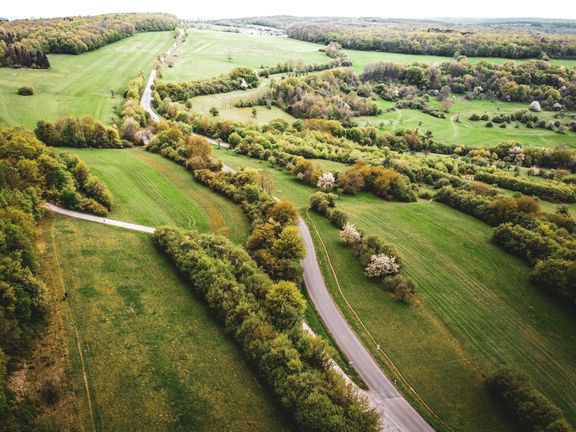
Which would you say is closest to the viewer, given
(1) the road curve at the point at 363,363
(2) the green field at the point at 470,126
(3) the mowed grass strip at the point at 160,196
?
(1) the road curve at the point at 363,363

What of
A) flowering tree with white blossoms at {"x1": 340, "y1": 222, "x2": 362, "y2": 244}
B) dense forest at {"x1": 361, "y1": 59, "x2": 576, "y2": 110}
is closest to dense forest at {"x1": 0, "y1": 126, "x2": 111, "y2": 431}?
flowering tree with white blossoms at {"x1": 340, "y1": 222, "x2": 362, "y2": 244}

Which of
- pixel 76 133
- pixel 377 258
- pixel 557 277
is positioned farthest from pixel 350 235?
pixel 76 133

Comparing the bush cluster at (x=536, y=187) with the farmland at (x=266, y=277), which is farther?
the bush cluster at (x=536, y=187)

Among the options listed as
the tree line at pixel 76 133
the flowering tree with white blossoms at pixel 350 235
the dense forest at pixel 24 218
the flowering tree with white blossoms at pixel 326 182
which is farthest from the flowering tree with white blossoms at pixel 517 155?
→ the tree line at pixel 76 133

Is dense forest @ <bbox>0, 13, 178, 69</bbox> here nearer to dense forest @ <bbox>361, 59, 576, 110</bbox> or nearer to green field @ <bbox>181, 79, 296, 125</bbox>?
green field @ <bbox>181, 79, 296, 125</bbox>

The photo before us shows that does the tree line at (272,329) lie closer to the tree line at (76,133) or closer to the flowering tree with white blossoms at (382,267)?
the flowering tree with white blossoms at (382,267)

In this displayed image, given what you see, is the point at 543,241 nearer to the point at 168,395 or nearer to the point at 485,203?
the point at 485,203
